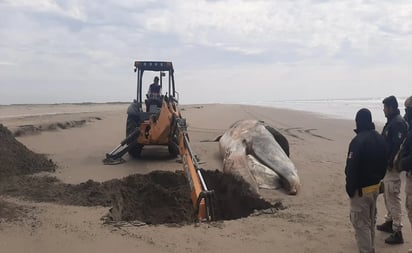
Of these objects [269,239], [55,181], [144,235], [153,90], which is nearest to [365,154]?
[269,239]

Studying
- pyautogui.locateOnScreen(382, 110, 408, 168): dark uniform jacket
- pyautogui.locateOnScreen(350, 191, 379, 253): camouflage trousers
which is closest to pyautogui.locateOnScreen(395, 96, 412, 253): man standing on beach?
pyautogui.locateOnScreen(382, 110, 408, 168): dark uniform jacket

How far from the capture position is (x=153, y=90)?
40.6 ft

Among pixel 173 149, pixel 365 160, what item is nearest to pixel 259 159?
pixel 173 149

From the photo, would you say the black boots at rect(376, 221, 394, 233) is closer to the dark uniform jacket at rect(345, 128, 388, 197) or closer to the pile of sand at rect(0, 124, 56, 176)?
the dark uniform jacket at rect(345, 128, 388, 197)

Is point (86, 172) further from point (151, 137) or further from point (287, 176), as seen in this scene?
point (287, 176)

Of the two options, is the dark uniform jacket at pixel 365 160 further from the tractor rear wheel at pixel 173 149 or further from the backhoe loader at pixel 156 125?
the tractor rear wheel at pixel 173 149

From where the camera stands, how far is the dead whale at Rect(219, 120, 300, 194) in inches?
342

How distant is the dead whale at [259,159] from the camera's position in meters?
8.69

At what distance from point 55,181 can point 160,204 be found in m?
2.41

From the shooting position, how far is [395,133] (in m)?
5.92

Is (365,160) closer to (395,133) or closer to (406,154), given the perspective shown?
(406,154)

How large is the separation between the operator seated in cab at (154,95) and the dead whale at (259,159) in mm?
2281

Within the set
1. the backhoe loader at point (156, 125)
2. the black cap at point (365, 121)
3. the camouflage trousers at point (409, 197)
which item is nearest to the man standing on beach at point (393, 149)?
the camouflage trousers at point (409, 197)

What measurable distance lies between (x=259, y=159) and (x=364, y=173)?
180 inches
